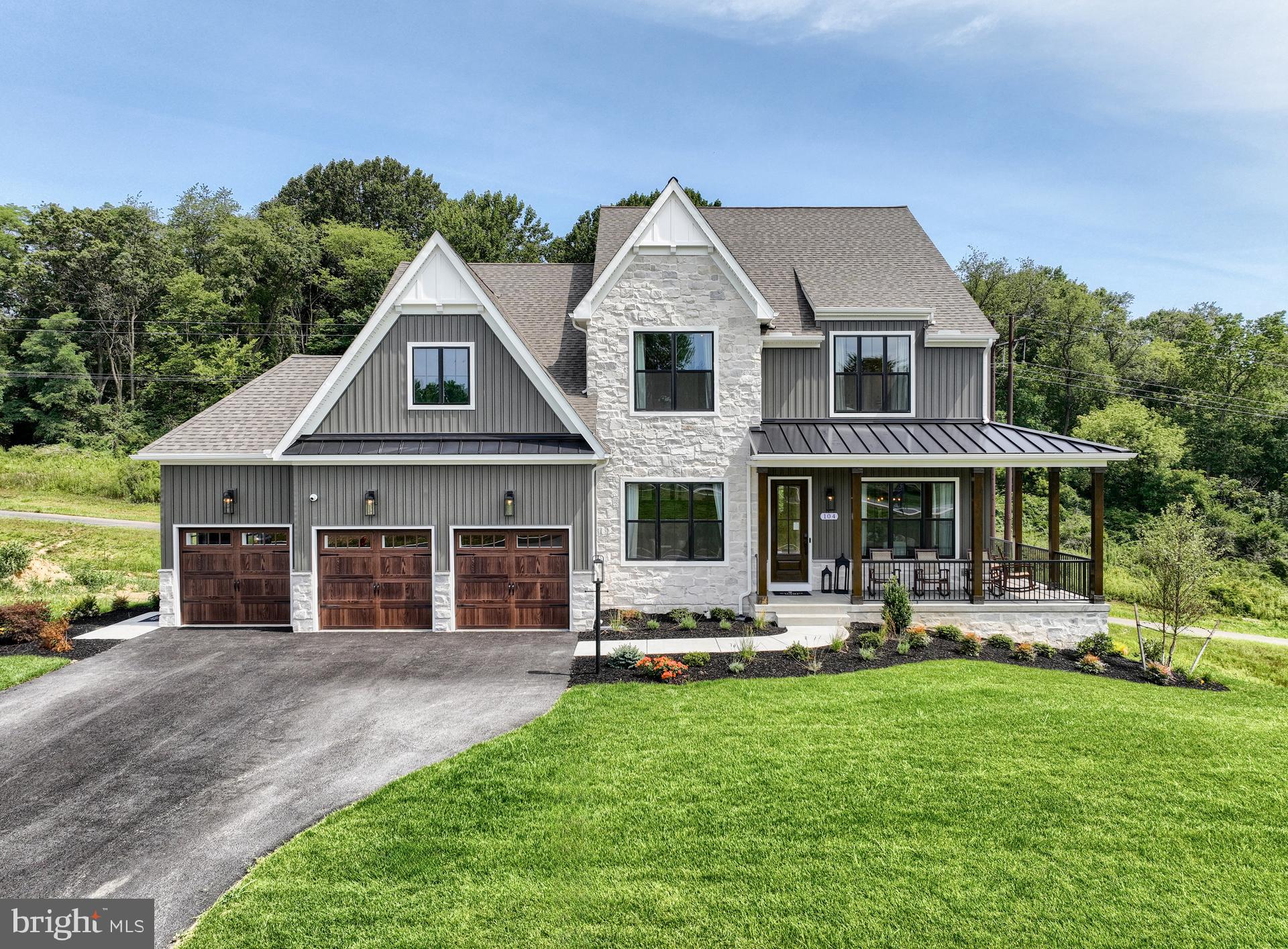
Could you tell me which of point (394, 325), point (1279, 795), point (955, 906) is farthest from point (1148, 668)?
point (394, 325)

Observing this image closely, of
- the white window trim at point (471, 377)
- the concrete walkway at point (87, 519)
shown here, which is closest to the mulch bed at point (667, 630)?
the white window trim at point (471, 377)

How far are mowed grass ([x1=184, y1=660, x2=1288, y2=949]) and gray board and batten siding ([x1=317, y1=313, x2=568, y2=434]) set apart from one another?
7132 millimetres

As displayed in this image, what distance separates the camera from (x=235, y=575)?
14172 millimetres

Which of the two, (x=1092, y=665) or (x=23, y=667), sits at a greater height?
(x=23, y=667)

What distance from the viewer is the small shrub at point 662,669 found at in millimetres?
10555

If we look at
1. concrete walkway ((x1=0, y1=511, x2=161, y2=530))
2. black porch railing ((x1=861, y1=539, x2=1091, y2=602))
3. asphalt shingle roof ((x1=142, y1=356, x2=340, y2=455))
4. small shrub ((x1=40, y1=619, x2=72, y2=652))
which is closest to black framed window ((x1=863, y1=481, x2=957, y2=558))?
black porch railing ((x1=861, y1=539, x2=1091, y2=602))

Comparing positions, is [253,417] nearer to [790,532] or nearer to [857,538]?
[790,532]

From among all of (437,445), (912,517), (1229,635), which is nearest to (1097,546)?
(912,517)

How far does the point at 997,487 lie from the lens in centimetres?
3959

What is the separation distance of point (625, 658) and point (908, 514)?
332 inches

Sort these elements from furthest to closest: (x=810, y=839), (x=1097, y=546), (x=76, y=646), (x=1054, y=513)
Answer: (x=1054, y=513)
(x=1097, y=546)
(x=76, y=646)
(x=810, y=839)

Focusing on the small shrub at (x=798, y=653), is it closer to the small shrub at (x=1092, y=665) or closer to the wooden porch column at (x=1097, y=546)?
the small shrub at (x=1092, y=665)

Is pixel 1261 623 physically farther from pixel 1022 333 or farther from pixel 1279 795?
pixel 1022 333

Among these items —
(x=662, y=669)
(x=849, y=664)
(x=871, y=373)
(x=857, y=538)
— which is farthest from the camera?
(x=871, y=373)
